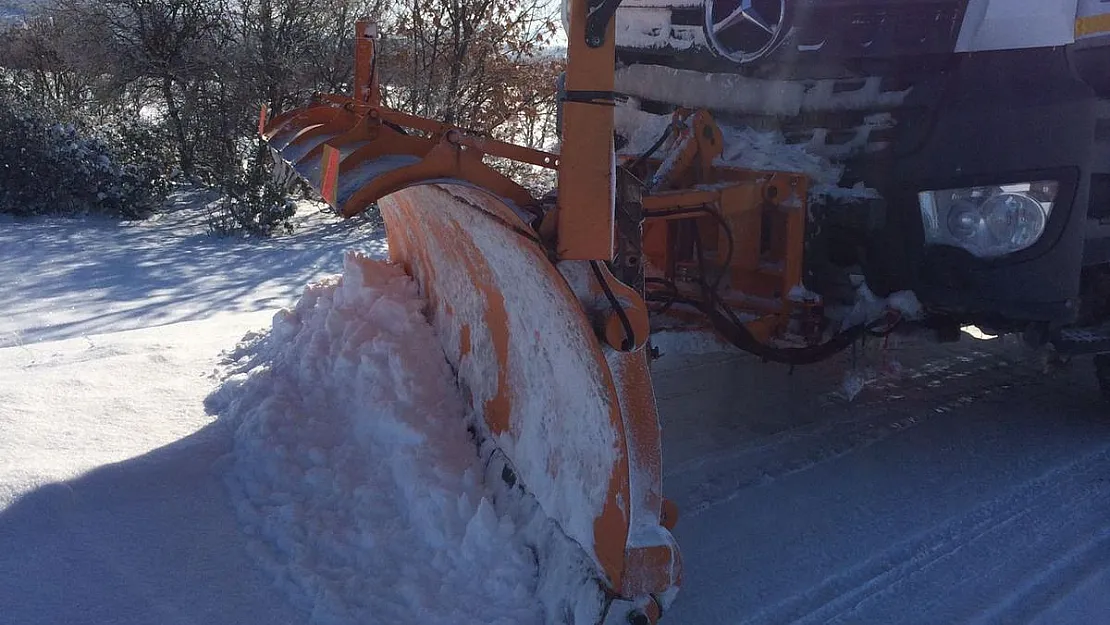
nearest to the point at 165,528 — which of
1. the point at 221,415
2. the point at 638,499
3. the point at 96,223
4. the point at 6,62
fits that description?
the point at 221,415

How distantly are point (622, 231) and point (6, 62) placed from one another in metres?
11.5

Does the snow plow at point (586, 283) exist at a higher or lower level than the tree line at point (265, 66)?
lower

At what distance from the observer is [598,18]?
204 centimetres

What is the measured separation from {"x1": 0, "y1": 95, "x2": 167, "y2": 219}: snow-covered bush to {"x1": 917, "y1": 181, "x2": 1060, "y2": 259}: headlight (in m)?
6.93

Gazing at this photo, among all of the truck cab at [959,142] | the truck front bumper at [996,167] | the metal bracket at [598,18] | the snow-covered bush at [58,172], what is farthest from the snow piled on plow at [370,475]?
the snow-covered bush at [58,172]

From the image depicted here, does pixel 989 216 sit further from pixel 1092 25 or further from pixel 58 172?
pixel 58 172

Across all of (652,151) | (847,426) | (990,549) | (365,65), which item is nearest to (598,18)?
(652,151)

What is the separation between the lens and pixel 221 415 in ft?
11.6

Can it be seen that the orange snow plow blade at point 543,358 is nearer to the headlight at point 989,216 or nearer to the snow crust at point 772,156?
the snow crust at point 772,156

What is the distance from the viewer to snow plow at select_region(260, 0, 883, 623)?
86.0 inches

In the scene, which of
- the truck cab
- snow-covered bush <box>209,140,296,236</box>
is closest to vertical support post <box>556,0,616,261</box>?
the truck cab

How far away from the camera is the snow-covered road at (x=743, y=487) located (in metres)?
2.56

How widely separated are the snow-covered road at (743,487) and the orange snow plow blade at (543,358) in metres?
0.33

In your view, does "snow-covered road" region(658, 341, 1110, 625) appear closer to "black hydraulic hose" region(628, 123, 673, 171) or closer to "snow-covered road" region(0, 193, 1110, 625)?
"snow-covered road" region(0, 193, 1110, 625)
